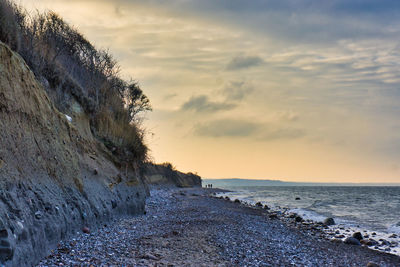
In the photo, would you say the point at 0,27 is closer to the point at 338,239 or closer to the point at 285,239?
the point at 285,239

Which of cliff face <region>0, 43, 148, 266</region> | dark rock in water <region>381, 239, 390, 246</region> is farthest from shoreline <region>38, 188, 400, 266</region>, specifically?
dark rock in water <region>381, 239, 390, 246</region>

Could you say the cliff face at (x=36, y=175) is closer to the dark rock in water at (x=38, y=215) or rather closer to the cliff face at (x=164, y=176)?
the dark rock in water at (x=38, y=215)

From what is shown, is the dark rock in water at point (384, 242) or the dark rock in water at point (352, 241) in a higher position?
the dark rock in water at point (352, 241)

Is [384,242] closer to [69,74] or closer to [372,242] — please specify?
[372,242]

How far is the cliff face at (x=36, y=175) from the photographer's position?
4.79 meters

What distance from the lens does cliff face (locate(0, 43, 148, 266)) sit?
15.7 ft

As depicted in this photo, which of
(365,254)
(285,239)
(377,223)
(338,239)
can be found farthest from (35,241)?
(377,223)

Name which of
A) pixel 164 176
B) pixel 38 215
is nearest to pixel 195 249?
pixel 38 215

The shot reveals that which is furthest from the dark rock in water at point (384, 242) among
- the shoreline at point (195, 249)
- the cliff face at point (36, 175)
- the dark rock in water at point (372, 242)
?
the cliff face at point (36, 175)

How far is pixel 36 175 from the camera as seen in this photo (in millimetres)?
6004

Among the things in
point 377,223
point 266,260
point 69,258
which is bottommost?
point 377,223

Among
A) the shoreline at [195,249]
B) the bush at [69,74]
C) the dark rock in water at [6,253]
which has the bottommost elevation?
the shoreline at [195,249]

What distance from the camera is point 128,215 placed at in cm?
1104

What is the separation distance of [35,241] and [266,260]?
4606 mm
